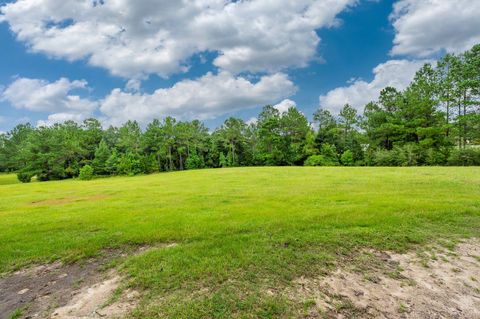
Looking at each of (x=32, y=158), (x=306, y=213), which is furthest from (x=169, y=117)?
(x=306, y=213)

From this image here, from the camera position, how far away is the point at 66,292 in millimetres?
4059

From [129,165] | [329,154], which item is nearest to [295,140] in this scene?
[329,154]

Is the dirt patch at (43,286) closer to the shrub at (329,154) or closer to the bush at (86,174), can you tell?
the bush at (86,174)

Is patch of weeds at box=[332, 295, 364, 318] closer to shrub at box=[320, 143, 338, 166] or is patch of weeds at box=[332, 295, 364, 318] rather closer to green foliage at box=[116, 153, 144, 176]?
shrub at box=[320, 143, 338, 166]

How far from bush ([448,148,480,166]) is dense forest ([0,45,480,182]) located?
0.29ft

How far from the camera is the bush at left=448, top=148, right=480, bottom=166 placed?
97.4 ft

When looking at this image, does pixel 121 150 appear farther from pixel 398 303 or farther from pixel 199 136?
pixel 398 303

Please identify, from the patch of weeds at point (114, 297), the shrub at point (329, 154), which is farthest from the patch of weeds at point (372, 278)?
the shrub at point (329, 154)

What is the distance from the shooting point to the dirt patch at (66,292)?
3504mm

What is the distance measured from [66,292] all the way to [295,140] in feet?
163

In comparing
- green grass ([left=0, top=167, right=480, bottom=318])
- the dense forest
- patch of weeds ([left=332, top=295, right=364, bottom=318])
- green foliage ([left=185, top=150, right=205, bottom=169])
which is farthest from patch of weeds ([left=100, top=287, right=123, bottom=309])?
green foliage ([left=185, top=150, right=205, bottom=169])

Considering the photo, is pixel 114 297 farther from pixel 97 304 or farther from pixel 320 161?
pixel 320 161

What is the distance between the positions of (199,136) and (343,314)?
5540 centimetres

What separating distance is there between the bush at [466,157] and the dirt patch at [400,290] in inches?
1344
